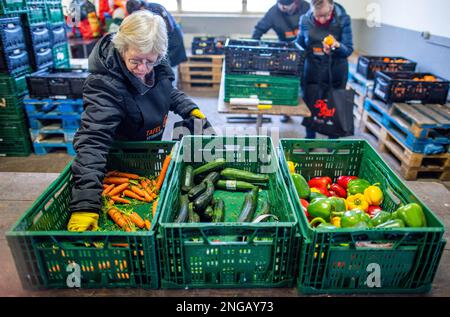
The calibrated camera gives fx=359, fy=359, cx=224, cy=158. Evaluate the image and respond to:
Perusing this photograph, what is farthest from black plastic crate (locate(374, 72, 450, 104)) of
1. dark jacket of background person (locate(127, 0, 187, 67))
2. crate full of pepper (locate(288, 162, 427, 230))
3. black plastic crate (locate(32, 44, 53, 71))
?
black plastic crate (locate(32, 44, 53, 71))

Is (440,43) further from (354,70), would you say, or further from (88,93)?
(88,93)

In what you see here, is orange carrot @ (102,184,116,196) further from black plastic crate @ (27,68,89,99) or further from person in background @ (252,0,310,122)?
person in background @ (252,0,310,122)

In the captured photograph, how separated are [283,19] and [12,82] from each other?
12.6 feet

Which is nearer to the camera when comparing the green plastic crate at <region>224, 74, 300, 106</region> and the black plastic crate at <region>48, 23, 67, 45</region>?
the green plastic crate at <region>224, 74, 300, 106</region>

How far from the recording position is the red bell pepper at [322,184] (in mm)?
2195

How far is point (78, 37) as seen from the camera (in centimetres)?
795

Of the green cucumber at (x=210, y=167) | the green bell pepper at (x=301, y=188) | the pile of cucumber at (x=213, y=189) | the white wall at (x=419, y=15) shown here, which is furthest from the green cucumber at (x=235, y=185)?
the white wall at (x=419, y=15)

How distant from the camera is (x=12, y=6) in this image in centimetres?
424

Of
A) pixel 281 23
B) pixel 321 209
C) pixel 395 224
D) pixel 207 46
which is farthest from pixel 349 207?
pixel 207 46

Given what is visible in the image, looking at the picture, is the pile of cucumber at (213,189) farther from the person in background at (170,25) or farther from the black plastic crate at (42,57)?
the black plastic crate at (42,57)

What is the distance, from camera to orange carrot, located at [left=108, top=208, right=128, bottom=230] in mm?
1836

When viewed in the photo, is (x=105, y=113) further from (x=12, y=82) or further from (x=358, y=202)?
(x=12, y=82)

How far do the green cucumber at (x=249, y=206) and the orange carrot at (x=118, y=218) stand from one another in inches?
23.3

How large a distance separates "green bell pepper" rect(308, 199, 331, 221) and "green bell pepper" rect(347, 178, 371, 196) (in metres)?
0.34
